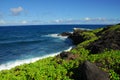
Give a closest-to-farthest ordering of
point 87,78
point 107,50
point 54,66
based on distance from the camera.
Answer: point 87,78, point 54,66, point 107,50

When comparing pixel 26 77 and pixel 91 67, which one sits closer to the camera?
pixel 91 67

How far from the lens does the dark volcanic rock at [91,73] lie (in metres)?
14.9

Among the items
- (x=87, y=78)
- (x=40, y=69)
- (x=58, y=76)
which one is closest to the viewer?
(x=87, y=78)

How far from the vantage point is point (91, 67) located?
15477mm

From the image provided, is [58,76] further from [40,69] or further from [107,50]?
[107,50]

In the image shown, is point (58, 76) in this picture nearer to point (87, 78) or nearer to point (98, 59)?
point (87, 78)

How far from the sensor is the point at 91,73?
15.1 m

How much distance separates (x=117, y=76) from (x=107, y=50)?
20.7 feet

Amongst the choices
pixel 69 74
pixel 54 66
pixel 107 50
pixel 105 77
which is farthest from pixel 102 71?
pixel 107 50

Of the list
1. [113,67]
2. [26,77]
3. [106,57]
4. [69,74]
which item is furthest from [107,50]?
[26,77]

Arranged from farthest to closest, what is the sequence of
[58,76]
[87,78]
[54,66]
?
[54,66]
[58,76]
[87,78]

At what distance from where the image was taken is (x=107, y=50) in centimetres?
2191

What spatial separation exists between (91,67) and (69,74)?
7.27ft

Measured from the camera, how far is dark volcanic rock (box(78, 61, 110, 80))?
14.9 metres
